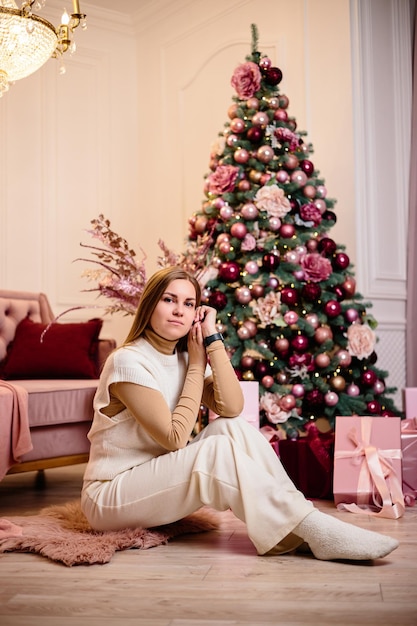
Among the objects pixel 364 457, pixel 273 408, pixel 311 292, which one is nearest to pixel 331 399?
pixel 273 408

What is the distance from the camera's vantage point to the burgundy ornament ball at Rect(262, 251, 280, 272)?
3584 millimetres

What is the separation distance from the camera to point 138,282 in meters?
3.26

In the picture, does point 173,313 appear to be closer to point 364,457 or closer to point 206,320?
point 206,320

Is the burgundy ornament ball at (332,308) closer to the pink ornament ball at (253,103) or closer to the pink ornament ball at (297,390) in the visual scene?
the pink ornament ball at (297,390)

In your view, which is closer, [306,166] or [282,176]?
[282,176]

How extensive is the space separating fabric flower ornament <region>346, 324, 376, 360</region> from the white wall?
0.65 metres

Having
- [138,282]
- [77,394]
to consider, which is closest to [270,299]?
[138,282]

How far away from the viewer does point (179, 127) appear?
17.8 ft

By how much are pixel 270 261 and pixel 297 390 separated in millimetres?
661

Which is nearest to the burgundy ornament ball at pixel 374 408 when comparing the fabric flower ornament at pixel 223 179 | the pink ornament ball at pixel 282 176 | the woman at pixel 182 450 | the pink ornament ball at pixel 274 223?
the pink ornament ball at pixel 274 223

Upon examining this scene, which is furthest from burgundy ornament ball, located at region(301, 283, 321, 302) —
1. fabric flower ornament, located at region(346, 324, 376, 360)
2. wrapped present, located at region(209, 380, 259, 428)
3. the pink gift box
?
the pink gift box

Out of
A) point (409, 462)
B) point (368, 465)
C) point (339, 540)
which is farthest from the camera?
point (409, 462)

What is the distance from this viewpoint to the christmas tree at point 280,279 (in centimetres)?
357

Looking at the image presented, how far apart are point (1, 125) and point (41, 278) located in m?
1.12
